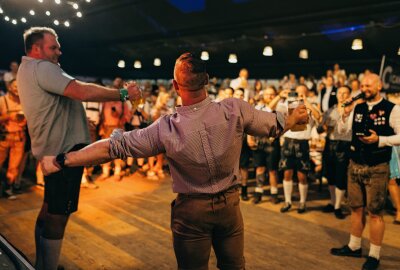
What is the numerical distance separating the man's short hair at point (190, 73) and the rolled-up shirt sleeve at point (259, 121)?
30 centimetres

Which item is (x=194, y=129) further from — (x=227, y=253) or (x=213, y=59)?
→ (x=213, y=59)

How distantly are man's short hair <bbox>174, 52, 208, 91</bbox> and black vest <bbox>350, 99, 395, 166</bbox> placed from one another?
2.44 m

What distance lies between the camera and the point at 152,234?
4.55m

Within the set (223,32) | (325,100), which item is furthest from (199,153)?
(223,32)

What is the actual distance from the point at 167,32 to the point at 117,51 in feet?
16.6

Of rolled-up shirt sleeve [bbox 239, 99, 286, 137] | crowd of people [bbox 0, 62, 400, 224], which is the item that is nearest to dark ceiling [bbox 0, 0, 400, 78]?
crowd of people [bbox 0, 62, 400, 224]

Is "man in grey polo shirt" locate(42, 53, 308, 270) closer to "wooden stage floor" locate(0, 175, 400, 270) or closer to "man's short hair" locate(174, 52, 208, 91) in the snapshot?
"man's short hair" locate(174, 52, 208, 91)

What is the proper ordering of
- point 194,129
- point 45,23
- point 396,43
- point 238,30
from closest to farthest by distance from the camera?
1. point 194,129
2. point 396,43
3. point 238,30
4. point 45,23

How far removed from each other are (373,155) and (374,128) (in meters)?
0.29

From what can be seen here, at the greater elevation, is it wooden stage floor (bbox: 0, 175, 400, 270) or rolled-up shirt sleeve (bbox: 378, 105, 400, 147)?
rolled-up shirt sleeve (bbox: 378, 105, 400, 147)

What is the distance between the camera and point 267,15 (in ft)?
36.1

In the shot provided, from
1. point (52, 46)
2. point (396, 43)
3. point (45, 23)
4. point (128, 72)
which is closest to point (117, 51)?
point (128, 72)

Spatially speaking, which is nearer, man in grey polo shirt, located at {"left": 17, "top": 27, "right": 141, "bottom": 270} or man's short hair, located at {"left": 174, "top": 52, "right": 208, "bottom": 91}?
man's short hair, located at {"left": 174, "top": 52, "right": 208, "bottom": 91}

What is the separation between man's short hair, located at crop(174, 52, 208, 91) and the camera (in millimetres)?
2055
